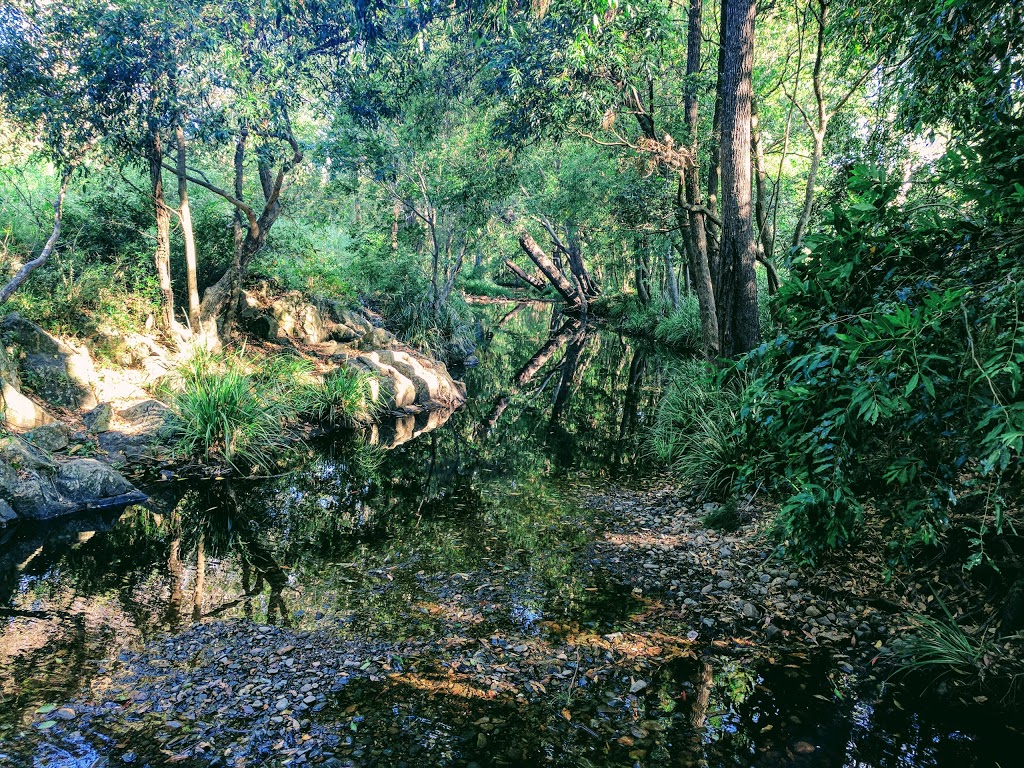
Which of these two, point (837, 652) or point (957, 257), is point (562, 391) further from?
point (957, 257)

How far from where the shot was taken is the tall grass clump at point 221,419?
367 inches

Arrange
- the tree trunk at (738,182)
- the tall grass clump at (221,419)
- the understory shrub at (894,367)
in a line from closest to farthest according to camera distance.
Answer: the understory shrub at (894,367), the tree trunk at (738,182), the tall grass clump at (221,419)

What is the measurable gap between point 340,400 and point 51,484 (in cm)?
526

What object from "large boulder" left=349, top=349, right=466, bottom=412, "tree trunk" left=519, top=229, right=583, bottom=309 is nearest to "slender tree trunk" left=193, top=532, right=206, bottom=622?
"large boulder" left=349, top=349, right=466, bottom=412

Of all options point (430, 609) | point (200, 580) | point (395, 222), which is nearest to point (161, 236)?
point (395, 222)

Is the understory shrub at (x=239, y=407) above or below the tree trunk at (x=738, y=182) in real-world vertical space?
below

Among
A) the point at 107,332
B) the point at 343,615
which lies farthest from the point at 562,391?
the point at 343,615

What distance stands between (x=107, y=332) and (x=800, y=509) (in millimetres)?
11842

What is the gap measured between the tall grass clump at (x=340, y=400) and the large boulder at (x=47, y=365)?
3646 millimetres

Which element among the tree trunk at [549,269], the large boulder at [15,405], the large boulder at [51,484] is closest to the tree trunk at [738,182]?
the large boulder at [51,484]

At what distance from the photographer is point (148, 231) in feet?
42.9

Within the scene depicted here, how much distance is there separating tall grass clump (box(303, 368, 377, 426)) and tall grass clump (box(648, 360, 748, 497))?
236 inches

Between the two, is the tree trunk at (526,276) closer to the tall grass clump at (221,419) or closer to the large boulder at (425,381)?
the large boulder at (425,381)

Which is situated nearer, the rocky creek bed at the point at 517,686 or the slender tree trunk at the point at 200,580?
the rocky creek bed at the point at 517,686
